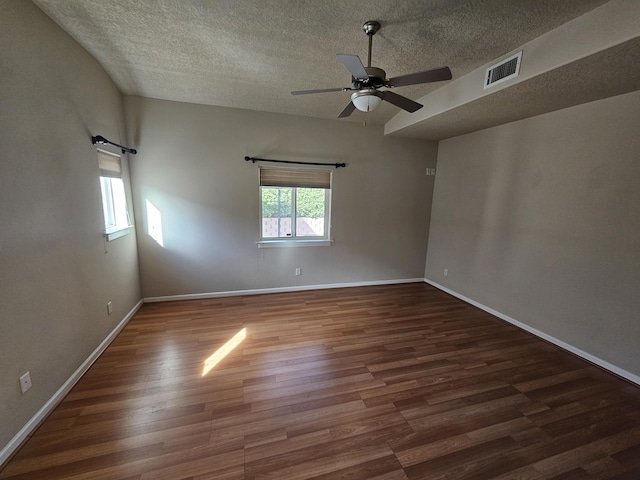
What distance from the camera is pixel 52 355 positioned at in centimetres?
179

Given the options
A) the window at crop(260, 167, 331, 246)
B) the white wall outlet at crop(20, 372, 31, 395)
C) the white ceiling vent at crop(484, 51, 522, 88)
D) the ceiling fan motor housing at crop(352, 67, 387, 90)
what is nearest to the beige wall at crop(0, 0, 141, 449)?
the white wall outlet at crop(20, 372, 31, 395)

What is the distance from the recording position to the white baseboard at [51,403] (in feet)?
4.70

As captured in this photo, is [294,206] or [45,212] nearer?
[45,212]

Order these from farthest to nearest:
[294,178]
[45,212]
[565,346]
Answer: [294,178], [565,346], [45,212]

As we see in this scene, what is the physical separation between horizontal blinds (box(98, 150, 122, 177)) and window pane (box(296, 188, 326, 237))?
2185mm

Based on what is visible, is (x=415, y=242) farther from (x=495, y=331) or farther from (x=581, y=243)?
(x=581, y=243)

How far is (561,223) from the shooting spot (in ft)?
8.81

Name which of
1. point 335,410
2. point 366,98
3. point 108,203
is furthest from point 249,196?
point 335,410

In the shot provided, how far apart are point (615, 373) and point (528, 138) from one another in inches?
98.1

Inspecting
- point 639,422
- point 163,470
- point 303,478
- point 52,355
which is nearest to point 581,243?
point 639,422

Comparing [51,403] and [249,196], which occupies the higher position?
[249,196]

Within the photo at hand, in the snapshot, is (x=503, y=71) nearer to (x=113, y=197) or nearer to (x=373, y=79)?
(x=373, y=79)

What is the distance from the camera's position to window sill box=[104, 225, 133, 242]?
8.26 ft

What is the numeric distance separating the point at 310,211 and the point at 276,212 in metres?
0.54
